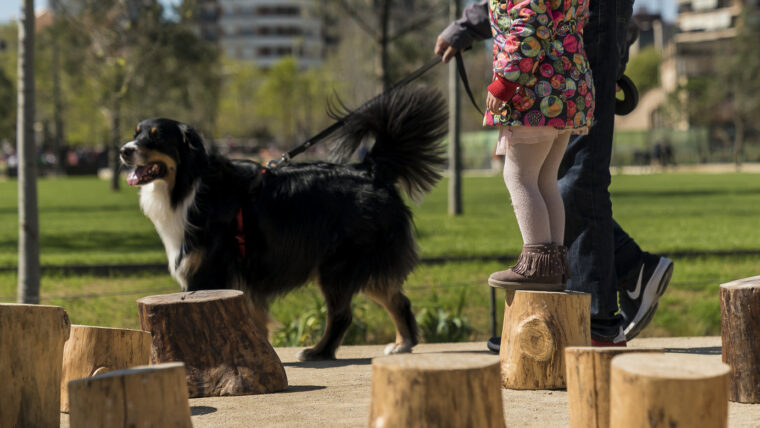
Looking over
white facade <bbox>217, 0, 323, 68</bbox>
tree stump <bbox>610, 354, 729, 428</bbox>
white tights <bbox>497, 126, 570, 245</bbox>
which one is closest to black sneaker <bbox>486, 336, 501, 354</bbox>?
white tights <bbox>497, 126, 570, 245</bbox>

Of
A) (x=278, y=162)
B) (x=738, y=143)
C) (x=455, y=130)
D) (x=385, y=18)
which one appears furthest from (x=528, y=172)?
(x=738, y=143)

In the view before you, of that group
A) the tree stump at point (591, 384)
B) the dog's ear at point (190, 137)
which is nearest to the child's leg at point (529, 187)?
the tree stump at point (591, 384)

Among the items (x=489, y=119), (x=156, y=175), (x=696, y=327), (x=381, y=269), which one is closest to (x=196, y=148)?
(x=156, y=175)

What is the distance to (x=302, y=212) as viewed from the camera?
5926mm

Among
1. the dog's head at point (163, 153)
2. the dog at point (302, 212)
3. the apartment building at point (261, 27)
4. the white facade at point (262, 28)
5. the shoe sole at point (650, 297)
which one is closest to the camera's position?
the shoe sole at point (650, 297)

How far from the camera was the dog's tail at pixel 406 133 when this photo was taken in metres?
6.13

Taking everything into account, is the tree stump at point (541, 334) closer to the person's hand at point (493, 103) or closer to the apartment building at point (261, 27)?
the person's hand at point (493, 103)

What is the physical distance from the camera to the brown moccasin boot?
4699 mm

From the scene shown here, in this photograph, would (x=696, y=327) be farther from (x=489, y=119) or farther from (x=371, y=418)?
(x=371, y=418)

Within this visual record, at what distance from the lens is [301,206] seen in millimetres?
5930

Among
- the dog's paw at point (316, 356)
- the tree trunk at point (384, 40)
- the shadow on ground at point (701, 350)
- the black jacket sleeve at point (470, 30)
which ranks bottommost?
the dog's paw at point (316, 356)

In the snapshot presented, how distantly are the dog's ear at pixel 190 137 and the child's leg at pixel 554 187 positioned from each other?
2.01m

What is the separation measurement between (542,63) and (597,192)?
2.85 ft

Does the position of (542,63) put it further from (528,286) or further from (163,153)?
(163,153)
